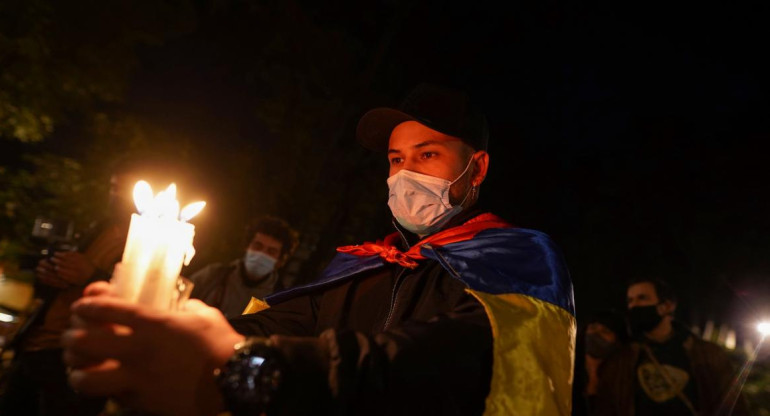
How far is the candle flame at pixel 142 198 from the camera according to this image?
1.16 metres

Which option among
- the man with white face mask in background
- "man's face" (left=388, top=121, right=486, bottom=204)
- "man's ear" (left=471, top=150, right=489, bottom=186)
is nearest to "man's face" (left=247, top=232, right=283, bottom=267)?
the man with white face mask in background

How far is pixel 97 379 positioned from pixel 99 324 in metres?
0.12

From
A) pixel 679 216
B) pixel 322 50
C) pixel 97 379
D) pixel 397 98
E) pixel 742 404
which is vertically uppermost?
pixel 322 50

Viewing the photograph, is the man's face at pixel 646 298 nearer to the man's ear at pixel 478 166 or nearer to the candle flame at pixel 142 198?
the man's ear at pixel 478 166

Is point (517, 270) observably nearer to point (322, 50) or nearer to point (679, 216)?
point (322, 50)

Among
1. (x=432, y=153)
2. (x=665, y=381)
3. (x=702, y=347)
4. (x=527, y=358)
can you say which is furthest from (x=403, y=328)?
(x=702, y=347)

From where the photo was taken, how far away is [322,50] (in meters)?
10.6

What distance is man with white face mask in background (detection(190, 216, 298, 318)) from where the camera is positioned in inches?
212

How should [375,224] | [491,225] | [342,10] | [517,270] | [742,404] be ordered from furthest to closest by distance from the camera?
1. [375,224]
2. [342,10]
3. [742,404]
4. [491,225]
5. [517,270]

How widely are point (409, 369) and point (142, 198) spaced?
0.88 meters

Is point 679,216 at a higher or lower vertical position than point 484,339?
higher

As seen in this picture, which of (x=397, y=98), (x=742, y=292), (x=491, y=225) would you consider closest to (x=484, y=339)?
(x=491, y=225)

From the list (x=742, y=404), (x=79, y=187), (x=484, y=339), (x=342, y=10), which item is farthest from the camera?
(x=79, y=187)

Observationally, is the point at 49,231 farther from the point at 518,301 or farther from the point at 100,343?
the point at 518,301
